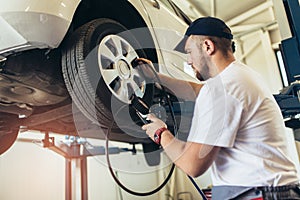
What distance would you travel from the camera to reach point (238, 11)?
5.43 meters

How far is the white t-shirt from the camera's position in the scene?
41.6 inches

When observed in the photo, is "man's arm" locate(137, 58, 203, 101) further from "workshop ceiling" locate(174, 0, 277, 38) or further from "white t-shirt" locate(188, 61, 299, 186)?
"workshop ceiling" locate(174, 0, 277, 38)

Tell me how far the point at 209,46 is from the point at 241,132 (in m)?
0.40

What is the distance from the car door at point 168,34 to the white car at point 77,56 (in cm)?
1

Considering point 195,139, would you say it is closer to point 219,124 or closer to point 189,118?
point 219,124

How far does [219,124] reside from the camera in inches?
41.6

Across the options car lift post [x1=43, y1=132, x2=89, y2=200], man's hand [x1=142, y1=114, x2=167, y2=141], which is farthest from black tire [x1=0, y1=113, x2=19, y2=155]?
car lift post [x1=43, y1=132, x2=89, y2=200]

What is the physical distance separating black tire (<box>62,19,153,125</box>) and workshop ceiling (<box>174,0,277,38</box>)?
3.69 m

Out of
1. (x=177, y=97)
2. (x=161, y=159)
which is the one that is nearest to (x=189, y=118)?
(x=177, y=97)

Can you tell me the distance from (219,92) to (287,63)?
1.14 meters

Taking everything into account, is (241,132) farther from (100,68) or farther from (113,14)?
(113,14)

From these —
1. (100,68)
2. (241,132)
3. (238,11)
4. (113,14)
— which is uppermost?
(238,11)

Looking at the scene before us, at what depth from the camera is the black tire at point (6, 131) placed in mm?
1847

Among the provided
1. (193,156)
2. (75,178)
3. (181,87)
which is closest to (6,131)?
(181,87)
